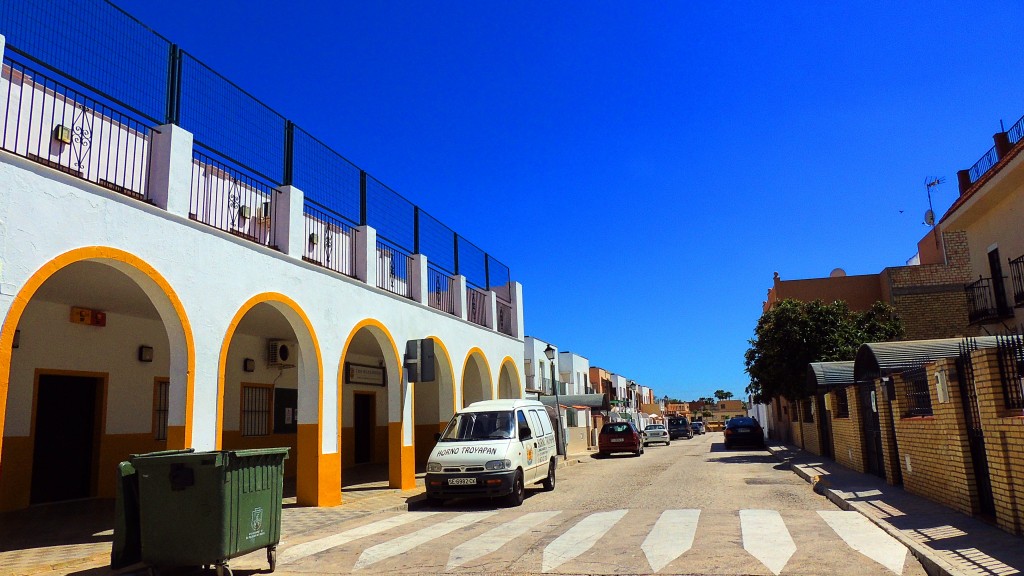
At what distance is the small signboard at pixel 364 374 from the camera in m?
20.8

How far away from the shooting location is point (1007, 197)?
16922mm

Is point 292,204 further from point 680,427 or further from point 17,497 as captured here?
point 680,427

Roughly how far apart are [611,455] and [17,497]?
79.0ft

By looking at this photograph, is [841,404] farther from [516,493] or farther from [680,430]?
[680,430]

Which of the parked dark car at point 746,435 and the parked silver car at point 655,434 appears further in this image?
the parked silver car at point 655,434

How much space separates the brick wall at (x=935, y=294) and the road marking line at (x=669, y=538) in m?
25.8

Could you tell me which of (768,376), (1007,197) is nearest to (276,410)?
(768,376)

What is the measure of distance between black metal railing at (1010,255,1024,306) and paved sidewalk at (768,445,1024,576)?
23.8 feet

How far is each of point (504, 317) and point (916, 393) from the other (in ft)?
50.2

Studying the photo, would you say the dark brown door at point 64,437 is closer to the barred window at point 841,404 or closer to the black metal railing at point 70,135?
the black metal railing at point 70,135

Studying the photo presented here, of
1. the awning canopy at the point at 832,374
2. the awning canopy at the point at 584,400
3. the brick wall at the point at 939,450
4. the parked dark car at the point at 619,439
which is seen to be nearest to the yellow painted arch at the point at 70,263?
the brick wall at the point at 939,450

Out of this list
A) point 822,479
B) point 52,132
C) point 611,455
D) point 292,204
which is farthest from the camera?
point 611,455

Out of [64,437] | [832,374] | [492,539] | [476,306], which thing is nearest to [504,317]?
[476,306]

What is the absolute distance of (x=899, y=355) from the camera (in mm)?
14109
